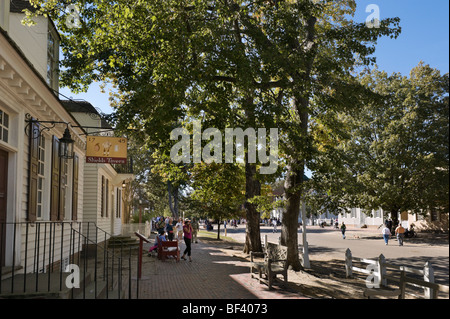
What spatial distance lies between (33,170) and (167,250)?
28.6 feet

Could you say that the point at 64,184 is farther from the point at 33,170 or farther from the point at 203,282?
the point at 203,282

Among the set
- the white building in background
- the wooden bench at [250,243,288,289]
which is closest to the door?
the white building in background

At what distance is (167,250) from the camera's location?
1675cm

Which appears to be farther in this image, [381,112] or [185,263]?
[381,112]

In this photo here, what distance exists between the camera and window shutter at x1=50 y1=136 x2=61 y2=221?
404 inches

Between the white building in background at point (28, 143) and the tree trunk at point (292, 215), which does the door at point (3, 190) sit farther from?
the tree trunk at point (292, 215)

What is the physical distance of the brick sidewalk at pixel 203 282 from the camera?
9.55 meters

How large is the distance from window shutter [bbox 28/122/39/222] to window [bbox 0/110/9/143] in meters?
0.84

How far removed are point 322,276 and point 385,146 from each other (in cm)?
2030

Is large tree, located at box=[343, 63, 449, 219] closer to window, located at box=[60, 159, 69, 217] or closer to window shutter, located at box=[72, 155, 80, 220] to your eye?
window shutter, located at box=[72, 155, 80, 220]
